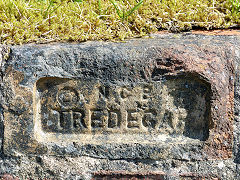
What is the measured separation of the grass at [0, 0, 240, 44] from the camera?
1554 mm

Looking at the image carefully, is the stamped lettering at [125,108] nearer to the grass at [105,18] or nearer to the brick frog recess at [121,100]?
the brick frog recess at [121,100]

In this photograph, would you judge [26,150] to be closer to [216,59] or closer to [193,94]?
[193,94]

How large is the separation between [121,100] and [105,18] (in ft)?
1.55

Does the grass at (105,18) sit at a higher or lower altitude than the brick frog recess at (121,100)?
higher

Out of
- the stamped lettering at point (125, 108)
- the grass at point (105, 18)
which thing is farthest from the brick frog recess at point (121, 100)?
the grass at point (105, 18)

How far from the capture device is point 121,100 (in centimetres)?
144

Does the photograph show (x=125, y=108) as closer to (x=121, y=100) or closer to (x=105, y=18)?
(x=121, y=100)

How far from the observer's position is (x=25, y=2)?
5.83 ft

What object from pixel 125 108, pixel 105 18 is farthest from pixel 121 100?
pixel 105 18

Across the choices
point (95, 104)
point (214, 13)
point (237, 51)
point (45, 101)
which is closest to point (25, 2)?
point (45, 101)

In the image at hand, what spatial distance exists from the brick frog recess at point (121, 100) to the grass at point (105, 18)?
0.13 meters

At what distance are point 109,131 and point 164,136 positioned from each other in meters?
0.25

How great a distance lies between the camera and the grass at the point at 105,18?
1.55 metres

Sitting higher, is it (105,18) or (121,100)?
(105,18)
